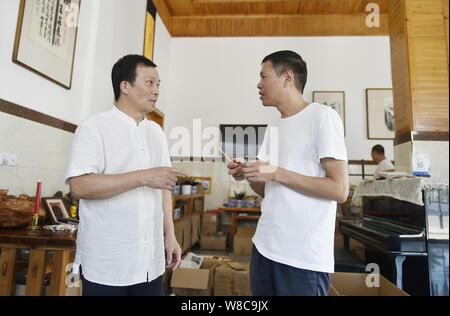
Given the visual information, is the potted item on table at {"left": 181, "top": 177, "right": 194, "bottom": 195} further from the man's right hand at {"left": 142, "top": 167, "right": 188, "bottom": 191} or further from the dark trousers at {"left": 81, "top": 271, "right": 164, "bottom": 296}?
the man's right hand at {"left": 142, "top": 167, "right": 188, "bottom": 191}

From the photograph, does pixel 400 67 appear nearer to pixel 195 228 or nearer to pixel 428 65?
pixel 428 65

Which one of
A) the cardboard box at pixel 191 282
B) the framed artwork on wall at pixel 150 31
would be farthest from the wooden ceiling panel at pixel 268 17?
the cardboard box at pixel 191 282

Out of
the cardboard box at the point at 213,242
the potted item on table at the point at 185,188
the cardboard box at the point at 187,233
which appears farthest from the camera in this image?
the cardboard box at the point at 213,242

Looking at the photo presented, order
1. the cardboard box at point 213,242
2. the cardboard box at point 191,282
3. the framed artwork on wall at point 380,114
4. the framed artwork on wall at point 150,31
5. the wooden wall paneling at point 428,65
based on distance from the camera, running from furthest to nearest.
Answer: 1. the framed artwork on wall at point 380,114
2. the cardboard box at point 213,242
3. the framed artwork on wall at point 150,31
4. the wooden wall paneling at point 428,65
5. the cardboard box at point 191,282

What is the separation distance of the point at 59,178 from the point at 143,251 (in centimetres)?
175

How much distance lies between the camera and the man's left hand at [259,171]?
39.4 inches

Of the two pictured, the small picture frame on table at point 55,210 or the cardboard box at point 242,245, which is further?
the cardboard box at point 242,245

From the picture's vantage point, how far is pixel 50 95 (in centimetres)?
228

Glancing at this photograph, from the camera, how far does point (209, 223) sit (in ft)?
15.5

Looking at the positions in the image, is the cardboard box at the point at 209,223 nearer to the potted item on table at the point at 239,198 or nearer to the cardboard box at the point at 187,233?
the potted item on table at the point at 239,198

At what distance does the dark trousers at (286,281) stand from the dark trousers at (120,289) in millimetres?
388

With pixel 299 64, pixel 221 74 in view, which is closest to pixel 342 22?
pixel 221 74

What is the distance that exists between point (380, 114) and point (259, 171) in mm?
4983

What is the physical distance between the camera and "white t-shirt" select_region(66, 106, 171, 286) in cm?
95
